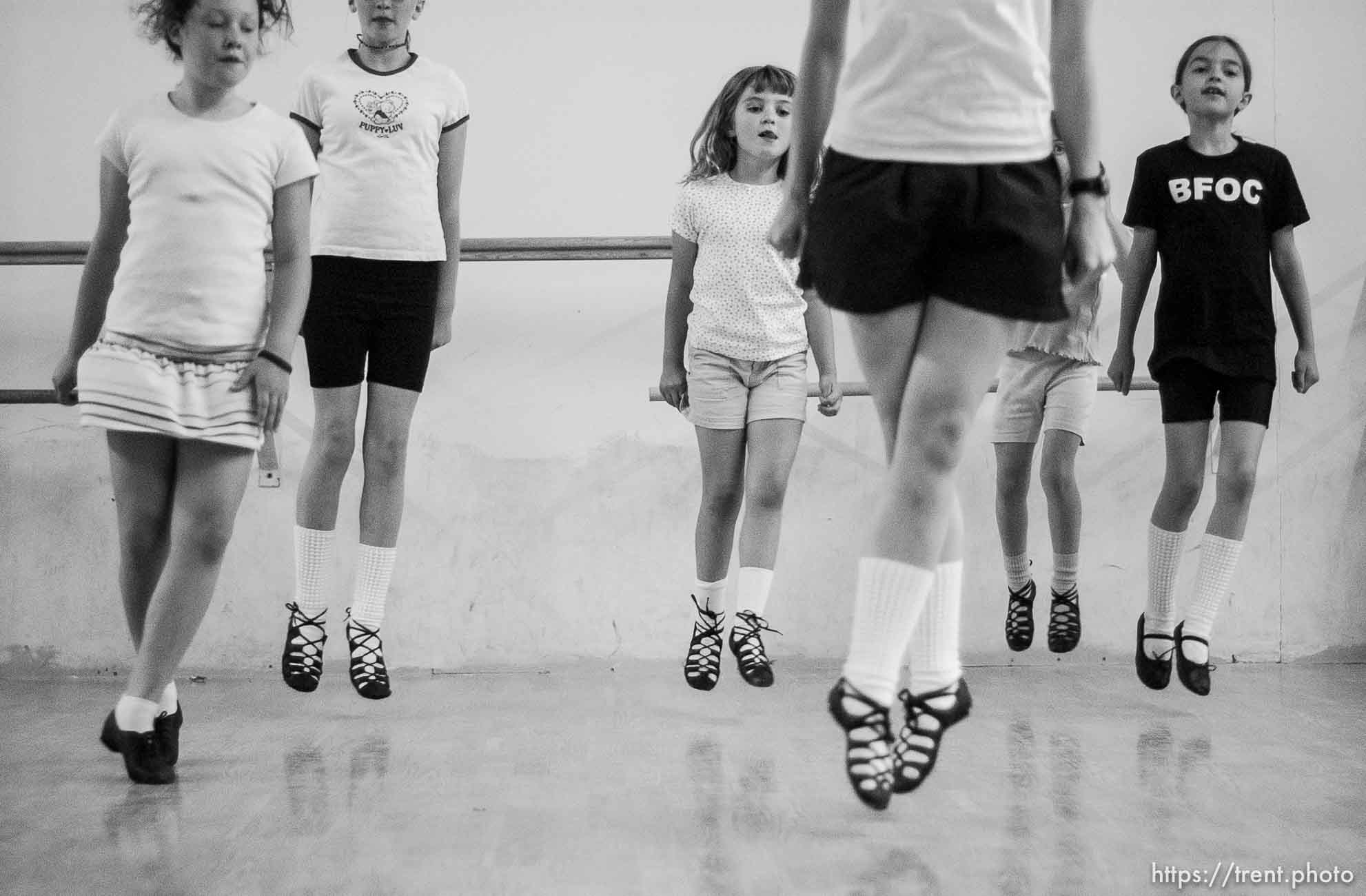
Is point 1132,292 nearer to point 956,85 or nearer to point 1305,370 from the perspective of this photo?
point 1305,370

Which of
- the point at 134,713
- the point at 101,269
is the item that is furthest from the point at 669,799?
the point at 101,269

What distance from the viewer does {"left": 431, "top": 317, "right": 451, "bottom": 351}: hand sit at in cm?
254

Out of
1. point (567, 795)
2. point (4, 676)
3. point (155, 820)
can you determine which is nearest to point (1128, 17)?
point (567, 795)

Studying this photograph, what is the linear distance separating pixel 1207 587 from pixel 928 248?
4.65 ft

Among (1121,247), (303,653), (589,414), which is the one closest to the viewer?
(303,653)

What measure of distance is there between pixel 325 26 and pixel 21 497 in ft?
4.46

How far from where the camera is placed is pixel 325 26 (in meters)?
3.38

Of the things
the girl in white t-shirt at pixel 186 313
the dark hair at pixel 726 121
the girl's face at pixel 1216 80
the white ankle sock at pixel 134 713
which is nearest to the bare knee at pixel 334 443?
the girl in white t-shirt at pixel 186 313

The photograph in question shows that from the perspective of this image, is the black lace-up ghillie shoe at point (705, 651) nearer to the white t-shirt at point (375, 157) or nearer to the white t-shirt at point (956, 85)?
the white t-shirt at point (375, 157)

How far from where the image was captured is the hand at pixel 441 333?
2543 mm

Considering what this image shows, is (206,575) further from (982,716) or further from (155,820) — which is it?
(982,716)

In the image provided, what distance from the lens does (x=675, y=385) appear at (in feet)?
9.07

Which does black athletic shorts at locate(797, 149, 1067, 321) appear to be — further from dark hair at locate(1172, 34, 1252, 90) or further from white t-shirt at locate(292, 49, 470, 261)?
dark hair at locate(1172, 34, 1252, 90)

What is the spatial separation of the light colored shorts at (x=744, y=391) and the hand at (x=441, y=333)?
481 mm
